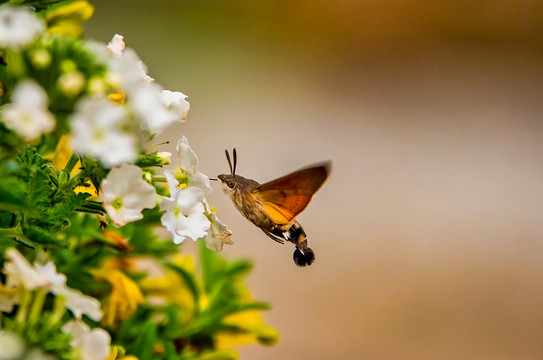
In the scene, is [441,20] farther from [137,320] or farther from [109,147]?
[109,147]

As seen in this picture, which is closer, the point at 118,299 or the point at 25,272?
the point at 25,272

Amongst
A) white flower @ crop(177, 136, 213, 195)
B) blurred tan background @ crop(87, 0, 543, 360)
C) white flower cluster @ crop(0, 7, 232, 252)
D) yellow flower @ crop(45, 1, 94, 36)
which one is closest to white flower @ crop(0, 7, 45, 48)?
white flower cluster @ crop(0, 7, 232, 252)

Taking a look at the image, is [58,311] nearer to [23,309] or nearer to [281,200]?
[23,309]

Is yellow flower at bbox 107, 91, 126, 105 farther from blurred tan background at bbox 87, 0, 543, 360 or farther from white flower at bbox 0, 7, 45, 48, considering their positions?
blurred tan background at bbox 87, 0, 543, 360

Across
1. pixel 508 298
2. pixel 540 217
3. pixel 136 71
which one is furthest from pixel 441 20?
pixel 136 71

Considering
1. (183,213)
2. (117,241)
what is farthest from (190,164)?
(117,241)
